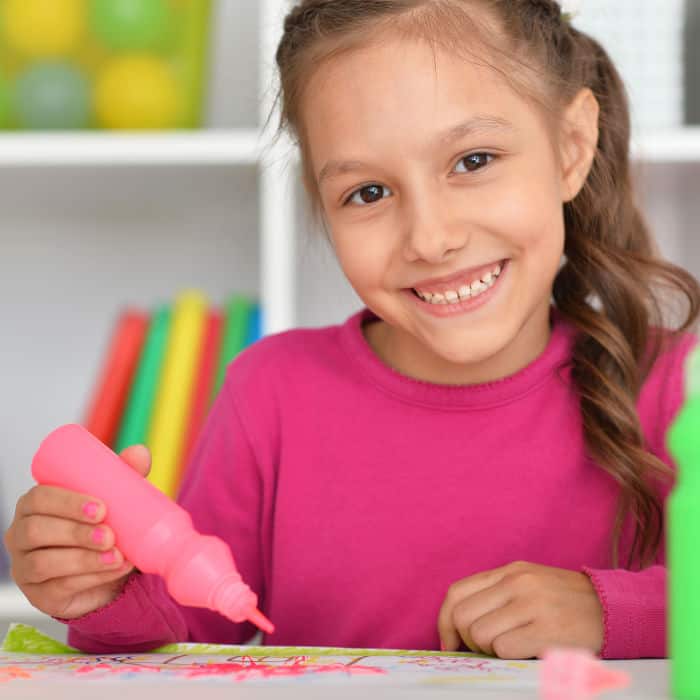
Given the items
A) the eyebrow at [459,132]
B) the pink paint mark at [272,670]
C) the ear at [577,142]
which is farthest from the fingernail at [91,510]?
the ear at [577,142]

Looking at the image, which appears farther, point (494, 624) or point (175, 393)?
point (175, 393)

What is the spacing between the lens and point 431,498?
1.06 metres

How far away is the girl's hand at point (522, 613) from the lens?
772 millimetres

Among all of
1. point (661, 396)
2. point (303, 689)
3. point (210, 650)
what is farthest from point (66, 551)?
point (661, 396)

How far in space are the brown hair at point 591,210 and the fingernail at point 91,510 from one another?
47 centimetres

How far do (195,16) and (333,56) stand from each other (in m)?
0.66

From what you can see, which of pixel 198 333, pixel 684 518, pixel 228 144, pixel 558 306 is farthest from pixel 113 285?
pixel 684 518

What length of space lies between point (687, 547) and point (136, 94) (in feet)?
3.96

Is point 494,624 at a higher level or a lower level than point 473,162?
lower

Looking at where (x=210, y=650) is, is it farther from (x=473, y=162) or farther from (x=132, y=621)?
(x=473, y=162)

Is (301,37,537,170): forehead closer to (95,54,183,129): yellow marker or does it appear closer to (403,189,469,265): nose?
(403,189,469,265): nose

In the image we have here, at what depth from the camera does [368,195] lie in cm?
Result: 97

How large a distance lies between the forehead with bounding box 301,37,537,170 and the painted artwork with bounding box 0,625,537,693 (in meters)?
0.40

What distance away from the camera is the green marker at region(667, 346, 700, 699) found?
48 cm
